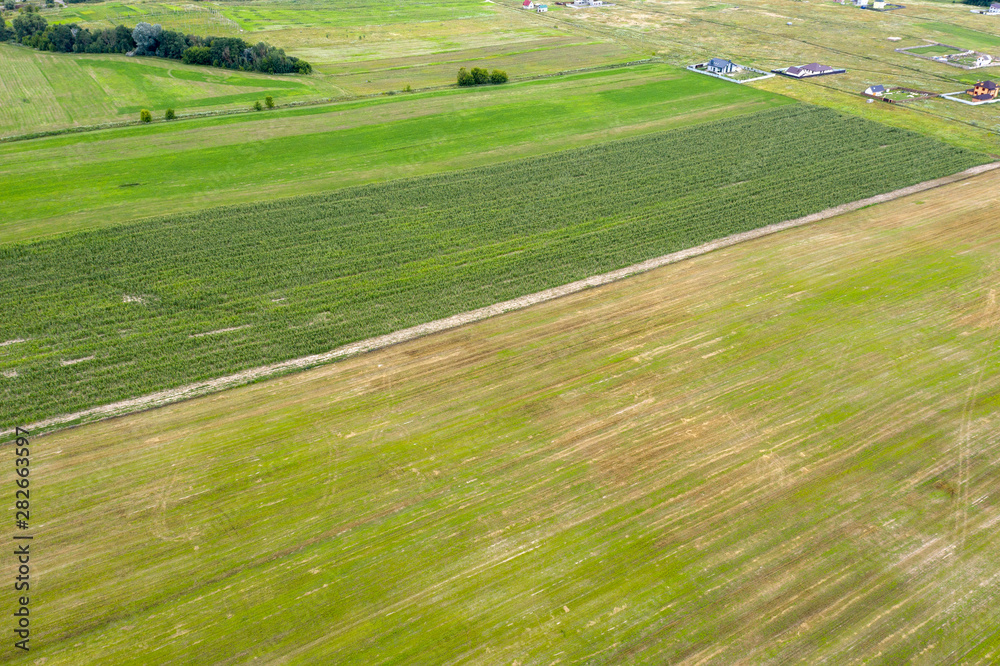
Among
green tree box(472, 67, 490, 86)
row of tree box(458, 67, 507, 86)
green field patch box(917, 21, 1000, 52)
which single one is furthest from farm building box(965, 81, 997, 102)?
green tree box(472, 67, 490, 86)

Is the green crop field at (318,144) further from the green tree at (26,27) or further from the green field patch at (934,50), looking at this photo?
the green tree at (26,27)

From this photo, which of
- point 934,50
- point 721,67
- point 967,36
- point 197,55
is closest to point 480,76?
point 721,67

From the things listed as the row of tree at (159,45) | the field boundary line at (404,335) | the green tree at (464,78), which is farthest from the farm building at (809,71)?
the row of tree at (159,45)

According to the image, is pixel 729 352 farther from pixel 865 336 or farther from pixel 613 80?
pixel 613 80

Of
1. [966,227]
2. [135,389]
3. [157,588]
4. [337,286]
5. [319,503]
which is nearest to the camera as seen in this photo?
[157,588]

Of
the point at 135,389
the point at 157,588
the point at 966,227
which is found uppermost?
the point at 966,227

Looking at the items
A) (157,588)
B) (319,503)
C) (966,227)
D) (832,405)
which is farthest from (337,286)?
(966,227)
